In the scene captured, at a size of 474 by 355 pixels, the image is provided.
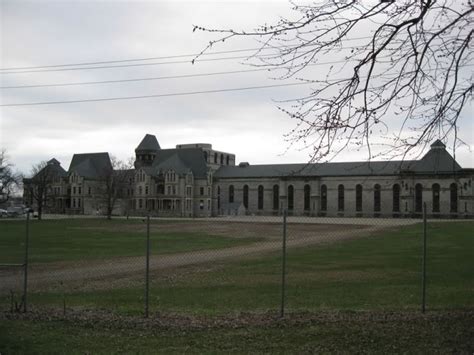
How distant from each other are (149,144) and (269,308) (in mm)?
118447

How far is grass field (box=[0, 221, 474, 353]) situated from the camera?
7566 mm

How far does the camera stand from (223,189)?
119438 mm

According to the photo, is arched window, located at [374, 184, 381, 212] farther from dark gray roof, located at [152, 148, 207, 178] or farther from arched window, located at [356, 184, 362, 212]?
dark gray roof, located at [152, 148, 207, 178]

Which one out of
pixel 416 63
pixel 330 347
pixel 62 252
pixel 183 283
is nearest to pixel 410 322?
pixel 330 347

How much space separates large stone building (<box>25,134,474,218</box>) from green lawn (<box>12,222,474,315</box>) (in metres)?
72.1

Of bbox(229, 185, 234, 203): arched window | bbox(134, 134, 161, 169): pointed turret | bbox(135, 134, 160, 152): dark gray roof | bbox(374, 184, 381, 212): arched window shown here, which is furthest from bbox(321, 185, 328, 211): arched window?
bbox(135, 134, 160, 152): dark gray roof

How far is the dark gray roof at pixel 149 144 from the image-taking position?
4968 inches

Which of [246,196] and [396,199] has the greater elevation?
[246,196]

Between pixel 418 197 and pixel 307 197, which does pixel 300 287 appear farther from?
pixel 307 197

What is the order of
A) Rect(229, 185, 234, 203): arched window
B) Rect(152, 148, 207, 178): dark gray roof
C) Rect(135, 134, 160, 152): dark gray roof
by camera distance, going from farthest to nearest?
Rect(135, 134, 160, 152): dark gray roof, Rect(229, 185, 234, 203): arched window, Rect(152, 148, 207, 178): dark gray roof

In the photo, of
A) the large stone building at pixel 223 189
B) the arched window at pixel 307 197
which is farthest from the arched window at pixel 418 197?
the arched window at pixel 307 197

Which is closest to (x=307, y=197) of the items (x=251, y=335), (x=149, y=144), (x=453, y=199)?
(x=453, y=199)

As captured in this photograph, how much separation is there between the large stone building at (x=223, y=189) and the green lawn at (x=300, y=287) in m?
72.1

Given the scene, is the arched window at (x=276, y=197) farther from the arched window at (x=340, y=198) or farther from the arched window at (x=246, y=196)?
the arched window at (x=340, y=198)
